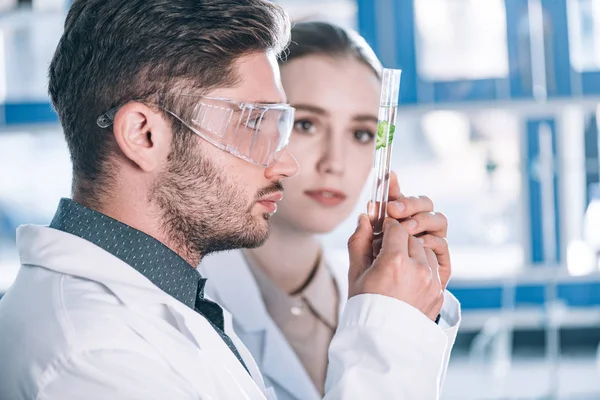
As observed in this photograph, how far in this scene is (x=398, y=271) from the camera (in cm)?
108

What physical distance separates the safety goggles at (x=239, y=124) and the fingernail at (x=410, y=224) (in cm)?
22

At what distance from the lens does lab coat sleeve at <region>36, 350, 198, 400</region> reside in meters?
0.89

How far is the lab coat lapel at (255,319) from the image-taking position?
1437 millimetres

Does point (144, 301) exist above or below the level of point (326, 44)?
below

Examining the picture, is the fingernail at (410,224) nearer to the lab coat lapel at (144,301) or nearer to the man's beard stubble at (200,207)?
the man's beard stubble at (200,207)

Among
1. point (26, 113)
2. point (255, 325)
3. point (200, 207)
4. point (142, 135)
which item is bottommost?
point (255, 325)

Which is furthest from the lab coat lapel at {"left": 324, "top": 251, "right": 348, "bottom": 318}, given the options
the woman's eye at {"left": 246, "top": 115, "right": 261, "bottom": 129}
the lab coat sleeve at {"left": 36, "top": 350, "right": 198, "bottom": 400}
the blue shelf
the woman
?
the blue shelf

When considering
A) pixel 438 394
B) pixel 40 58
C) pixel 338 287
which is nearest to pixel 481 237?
pixel 40 58

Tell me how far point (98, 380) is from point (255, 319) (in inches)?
24.0

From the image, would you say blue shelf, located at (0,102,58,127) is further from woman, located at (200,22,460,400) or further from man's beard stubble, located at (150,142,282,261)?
man's beard stubble, located at (150,142,282,261)

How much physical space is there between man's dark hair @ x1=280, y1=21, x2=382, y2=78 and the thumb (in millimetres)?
436

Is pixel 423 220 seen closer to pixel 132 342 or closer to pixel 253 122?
pixel 253 122

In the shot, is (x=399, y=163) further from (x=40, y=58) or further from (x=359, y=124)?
(x=359, y=124)

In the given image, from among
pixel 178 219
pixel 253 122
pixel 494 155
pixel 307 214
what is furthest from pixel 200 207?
pixel 494 155
